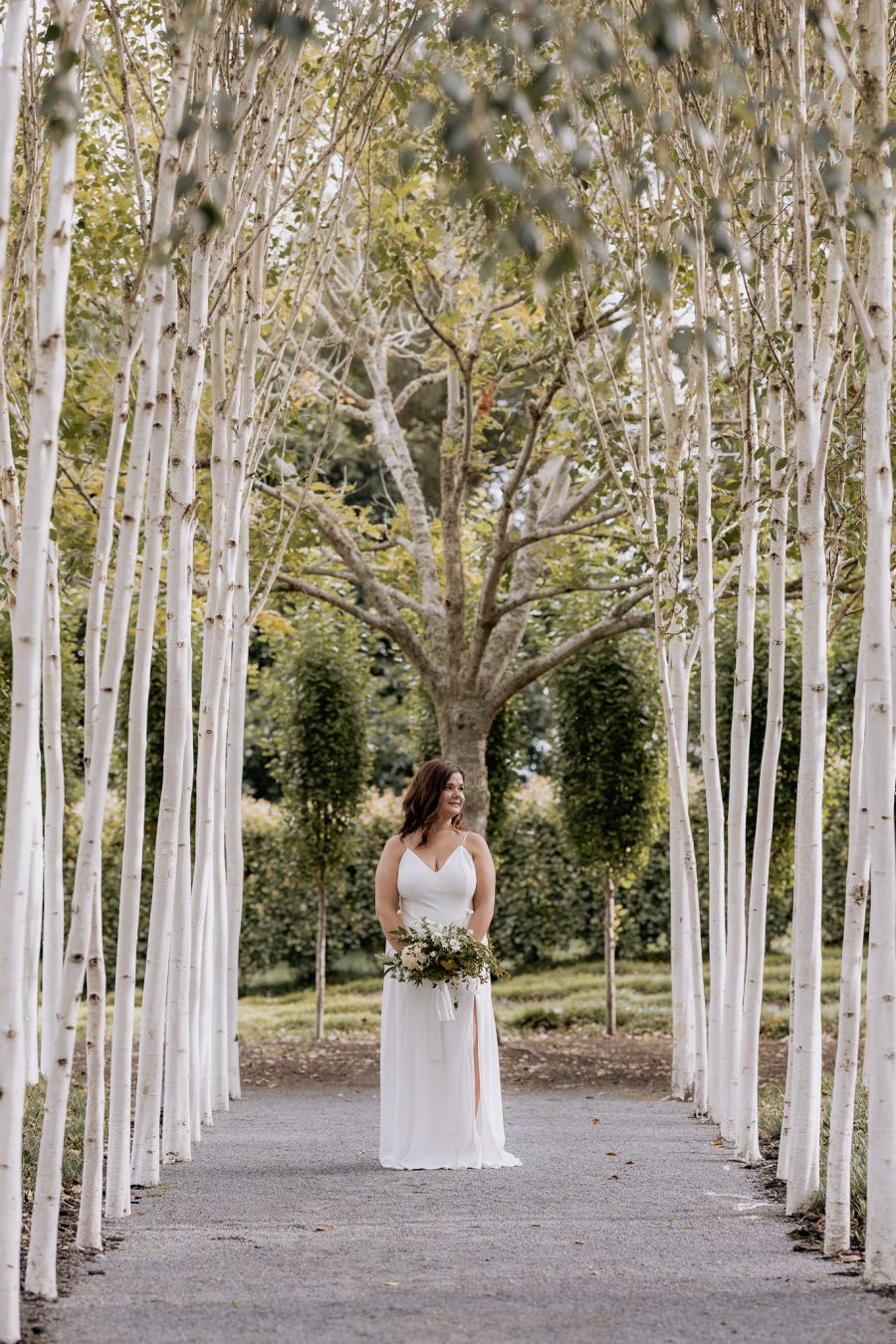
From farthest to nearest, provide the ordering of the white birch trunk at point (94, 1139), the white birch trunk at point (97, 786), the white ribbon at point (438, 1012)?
the white ribbon at point (438, 1012), the white birch trunk at point (94, 1139), the white birch trunk at point (97, 786)

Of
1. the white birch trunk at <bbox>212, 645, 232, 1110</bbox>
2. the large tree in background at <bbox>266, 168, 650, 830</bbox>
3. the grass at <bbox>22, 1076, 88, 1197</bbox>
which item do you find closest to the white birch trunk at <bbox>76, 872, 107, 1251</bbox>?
the grass at <bbox>22, 1076, 88, 1197</bbox>

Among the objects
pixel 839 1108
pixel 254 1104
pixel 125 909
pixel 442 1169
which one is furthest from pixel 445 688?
pixel 839 1108

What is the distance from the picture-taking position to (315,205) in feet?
27.1

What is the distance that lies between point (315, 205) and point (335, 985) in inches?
510

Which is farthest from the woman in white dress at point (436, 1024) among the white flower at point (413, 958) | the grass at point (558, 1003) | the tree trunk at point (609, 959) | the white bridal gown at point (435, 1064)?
the grass at point (558, 1003)

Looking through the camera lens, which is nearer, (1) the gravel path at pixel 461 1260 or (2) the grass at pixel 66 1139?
(1) the gravel path at pixel 461 1260


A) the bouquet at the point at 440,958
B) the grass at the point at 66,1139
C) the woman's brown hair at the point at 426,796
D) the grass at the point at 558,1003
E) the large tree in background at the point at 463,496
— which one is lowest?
the grass at the point at 558,1003

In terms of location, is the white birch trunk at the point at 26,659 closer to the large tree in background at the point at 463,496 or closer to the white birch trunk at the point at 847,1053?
the white birch trunk at the point at 847,1053

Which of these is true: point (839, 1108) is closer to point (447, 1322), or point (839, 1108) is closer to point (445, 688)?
point (447, 1322)

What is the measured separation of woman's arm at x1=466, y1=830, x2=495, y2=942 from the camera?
7.07 m

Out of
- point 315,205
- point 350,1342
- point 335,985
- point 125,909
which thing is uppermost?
point 315,205

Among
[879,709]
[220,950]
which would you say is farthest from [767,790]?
[220,950]

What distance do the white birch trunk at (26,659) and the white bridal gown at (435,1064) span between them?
10.6 feet

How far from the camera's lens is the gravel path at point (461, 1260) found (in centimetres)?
373
